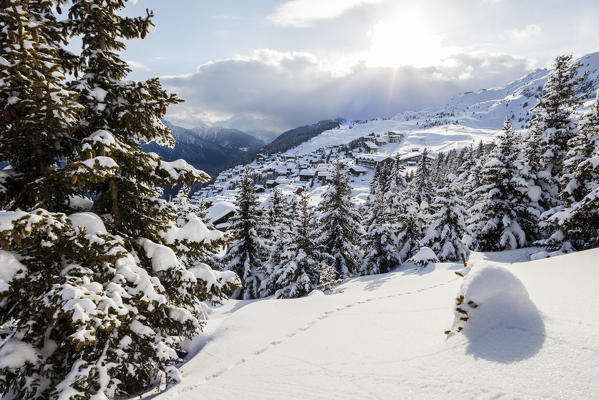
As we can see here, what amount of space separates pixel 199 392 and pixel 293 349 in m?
2.30

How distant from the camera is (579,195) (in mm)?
14305

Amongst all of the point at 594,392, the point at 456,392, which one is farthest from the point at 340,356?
the point at 594,392

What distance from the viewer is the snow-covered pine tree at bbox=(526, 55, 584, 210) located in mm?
18062

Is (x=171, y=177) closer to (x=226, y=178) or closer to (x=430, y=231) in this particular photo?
(x=430, y=231)

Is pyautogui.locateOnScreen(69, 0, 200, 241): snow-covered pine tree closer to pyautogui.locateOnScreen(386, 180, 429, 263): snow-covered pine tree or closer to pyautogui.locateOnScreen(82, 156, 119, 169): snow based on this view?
pyautogui.locateOnScreen(82, 156, 119, 169): snow

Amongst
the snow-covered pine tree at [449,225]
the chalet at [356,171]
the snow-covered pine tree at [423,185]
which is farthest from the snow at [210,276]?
the chalet at [356,171]

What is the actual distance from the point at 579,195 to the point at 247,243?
22.1m

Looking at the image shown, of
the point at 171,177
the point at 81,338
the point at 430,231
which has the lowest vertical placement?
the point at 430,231

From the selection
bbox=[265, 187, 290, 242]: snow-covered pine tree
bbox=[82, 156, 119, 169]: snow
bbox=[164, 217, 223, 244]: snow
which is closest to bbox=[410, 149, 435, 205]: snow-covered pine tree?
bbox=[265, 187, 290, 242]: snow-covered pine tree

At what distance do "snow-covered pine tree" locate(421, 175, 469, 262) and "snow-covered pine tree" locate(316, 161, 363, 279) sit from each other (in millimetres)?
6912

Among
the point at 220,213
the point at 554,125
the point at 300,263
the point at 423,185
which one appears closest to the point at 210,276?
the point at 300,263

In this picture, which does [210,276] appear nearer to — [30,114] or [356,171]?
[30,114]

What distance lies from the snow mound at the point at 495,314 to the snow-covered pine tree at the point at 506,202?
1886 centimetres

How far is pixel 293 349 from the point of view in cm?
706
